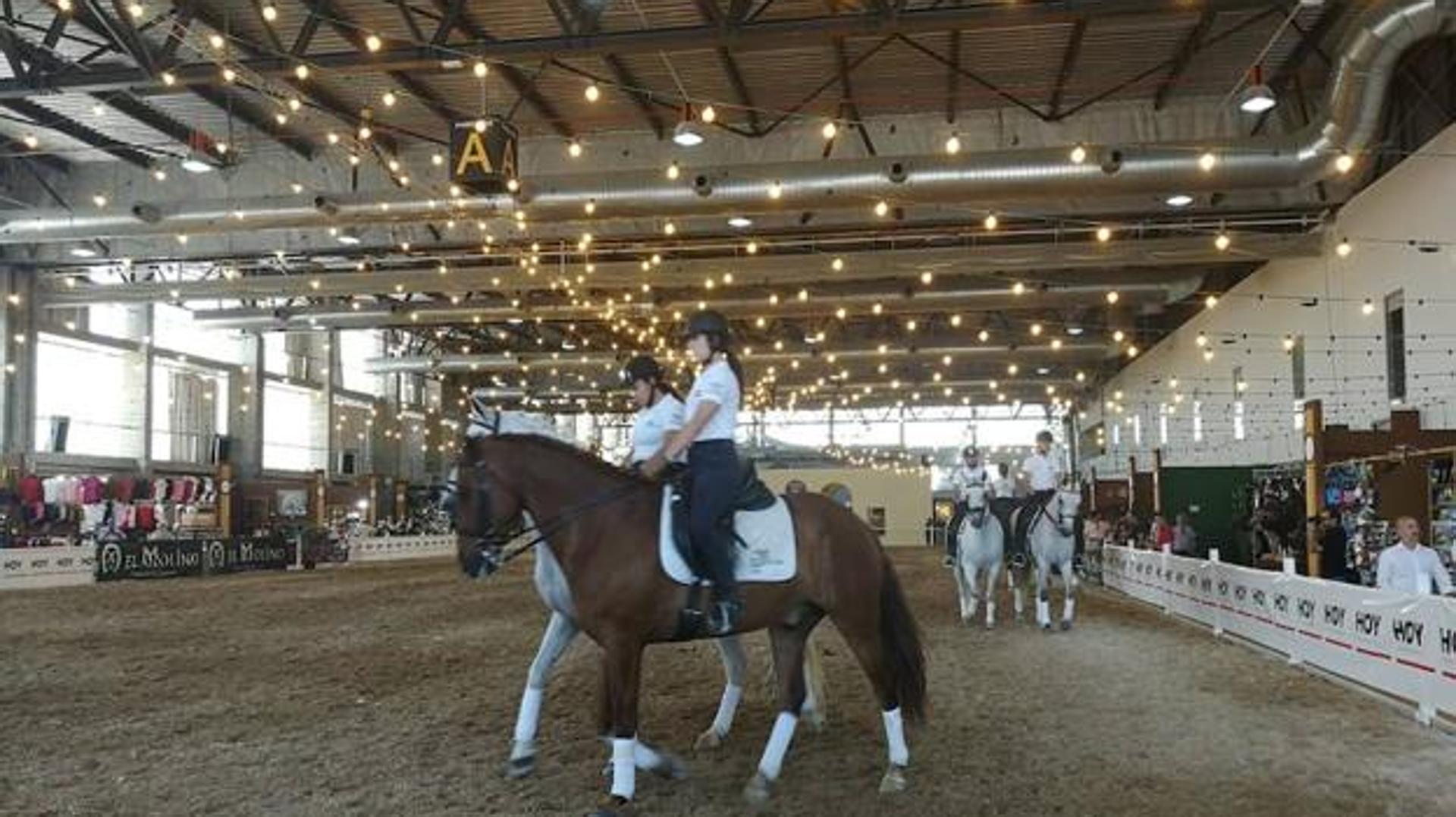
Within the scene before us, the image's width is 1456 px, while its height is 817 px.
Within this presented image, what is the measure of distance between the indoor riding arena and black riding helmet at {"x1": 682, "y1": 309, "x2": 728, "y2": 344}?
5 centimetres

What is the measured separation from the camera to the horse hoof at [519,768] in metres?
5.97

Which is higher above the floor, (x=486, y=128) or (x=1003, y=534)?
(x=486, y=128)

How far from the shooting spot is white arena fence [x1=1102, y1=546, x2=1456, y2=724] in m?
7.98

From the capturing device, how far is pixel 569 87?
16.0 meters

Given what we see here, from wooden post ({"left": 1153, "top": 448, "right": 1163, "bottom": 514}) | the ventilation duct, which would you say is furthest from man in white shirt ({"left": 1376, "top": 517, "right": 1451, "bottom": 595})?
wooden post ({"left": 1153, "top": 448, "right": 1163, "bottom": 514})

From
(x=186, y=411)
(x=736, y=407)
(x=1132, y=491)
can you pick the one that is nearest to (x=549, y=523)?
(x=736, y=407)

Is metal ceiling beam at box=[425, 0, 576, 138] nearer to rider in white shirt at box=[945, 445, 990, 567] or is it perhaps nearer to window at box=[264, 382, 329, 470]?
rider in white shirt at box=[945, 445, 990, 567]

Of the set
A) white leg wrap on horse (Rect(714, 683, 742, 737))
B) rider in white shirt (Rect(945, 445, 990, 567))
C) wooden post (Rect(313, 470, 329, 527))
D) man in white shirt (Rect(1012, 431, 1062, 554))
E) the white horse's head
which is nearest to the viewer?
white leg wrap on horse (Rect(714, 683, 742, 737))

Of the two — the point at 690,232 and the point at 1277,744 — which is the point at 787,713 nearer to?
the point at 1277,744

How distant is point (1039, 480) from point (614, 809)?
939cm

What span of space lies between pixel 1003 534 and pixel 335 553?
79.6ft

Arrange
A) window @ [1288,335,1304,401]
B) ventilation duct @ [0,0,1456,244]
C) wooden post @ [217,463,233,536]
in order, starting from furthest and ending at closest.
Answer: wooden post @ [217,463,233,536]
window @ [1288,335,1304,401]
ventilation duct @ [0,0,1456,244]

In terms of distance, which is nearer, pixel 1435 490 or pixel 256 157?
pixel 1435 490

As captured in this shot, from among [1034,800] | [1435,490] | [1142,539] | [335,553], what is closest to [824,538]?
[1034,800]
